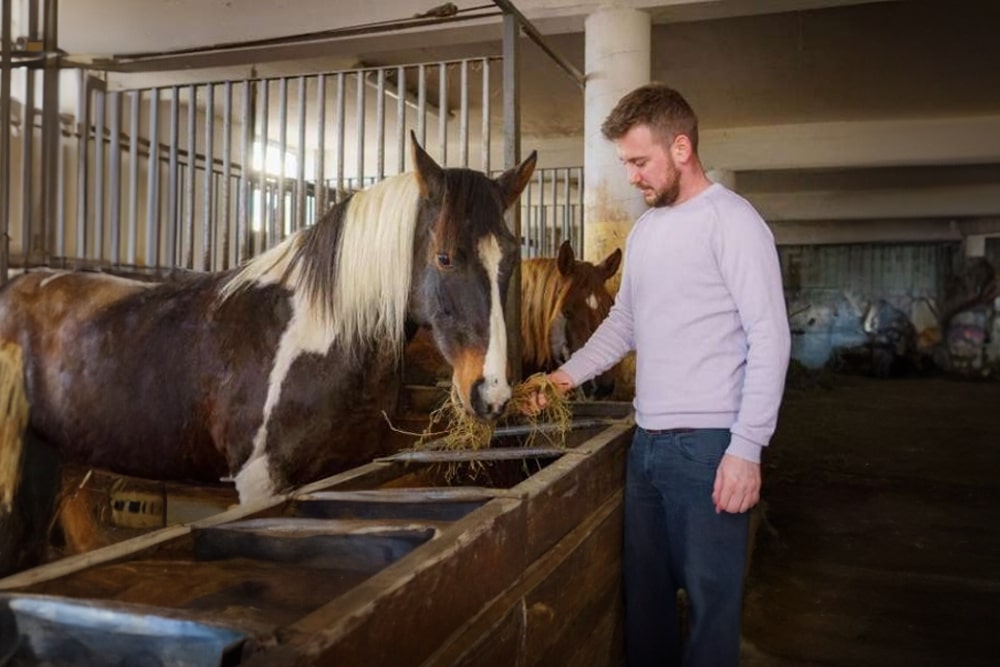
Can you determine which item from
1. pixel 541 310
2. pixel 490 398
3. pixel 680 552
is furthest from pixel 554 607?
pixel 541 310

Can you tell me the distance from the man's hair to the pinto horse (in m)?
0.58

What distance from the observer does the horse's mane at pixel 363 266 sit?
2.52m

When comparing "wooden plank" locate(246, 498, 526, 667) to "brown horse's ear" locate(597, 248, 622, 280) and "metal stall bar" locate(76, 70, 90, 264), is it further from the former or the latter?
"metal stall bar" locate(76, 70, 90, 264)

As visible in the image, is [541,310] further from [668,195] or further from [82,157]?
[82,157]

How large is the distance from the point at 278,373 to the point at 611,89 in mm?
2843

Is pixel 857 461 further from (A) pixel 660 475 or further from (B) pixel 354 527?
(B) pixel 354 527

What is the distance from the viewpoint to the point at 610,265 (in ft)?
14.7

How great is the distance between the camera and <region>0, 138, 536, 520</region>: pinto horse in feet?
7.80

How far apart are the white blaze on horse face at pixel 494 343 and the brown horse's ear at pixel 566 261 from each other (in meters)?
2.01

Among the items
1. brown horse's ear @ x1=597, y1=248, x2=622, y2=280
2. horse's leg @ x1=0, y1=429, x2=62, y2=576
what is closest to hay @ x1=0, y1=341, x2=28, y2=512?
horse's leg @ x1=0, y1=429, x2=62, y2=576

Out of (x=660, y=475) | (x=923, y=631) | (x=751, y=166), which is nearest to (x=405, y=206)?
(x=660, y=475)

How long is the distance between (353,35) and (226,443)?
302 centimetres

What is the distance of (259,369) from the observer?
266 centimetres

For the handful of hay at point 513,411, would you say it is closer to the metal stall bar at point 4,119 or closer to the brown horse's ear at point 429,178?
the brown horse's ear at point 429,178
